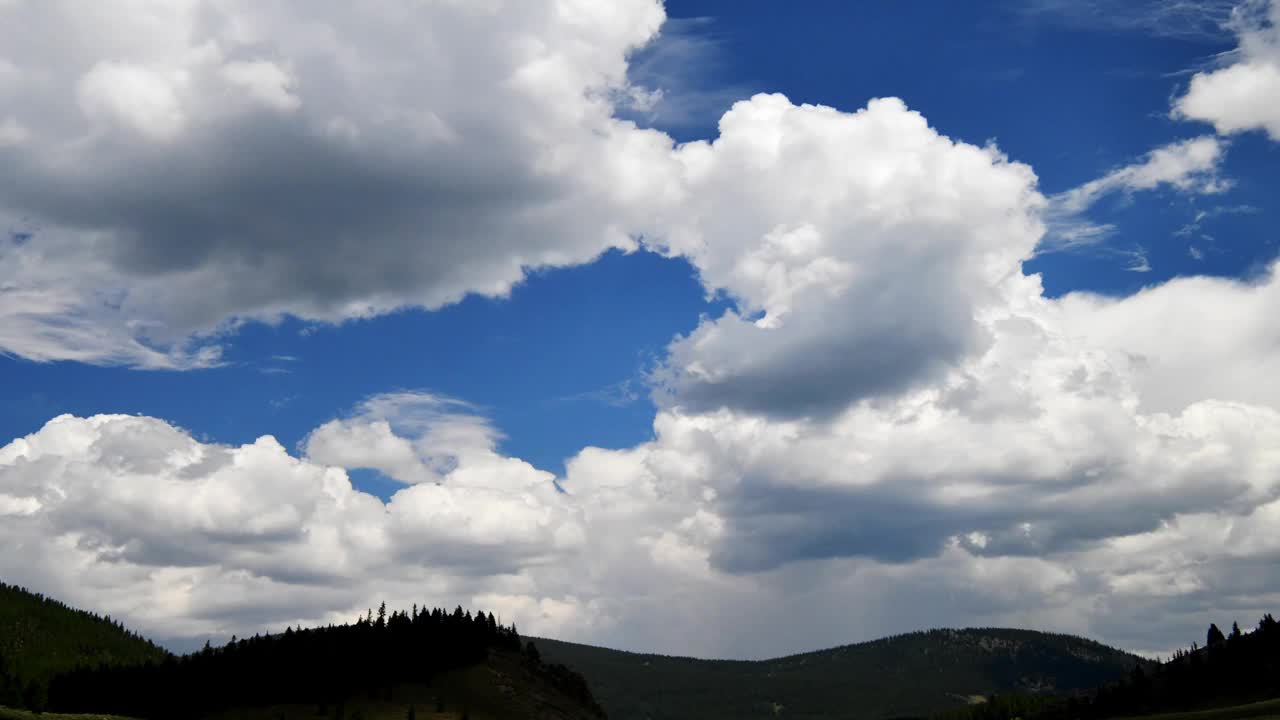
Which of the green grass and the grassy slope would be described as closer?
the grassy slope

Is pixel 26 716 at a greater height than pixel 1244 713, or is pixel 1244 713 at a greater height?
pixel 26 716

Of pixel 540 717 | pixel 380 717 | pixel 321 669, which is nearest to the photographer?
pixel 380 717

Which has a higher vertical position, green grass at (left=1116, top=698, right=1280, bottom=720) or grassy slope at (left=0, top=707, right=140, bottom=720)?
A: grassy slope at (left=0, top=707, right=140, bottom=720)

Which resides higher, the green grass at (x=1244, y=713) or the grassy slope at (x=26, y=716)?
the grassy slope at (x=26, y=716)

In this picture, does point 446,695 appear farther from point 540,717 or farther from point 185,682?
point 185,682

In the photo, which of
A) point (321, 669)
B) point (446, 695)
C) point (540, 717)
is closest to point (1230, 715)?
point (540, 717)

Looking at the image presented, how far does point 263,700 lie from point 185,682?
54.9ft

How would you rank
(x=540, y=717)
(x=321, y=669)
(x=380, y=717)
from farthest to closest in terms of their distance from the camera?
(x=321, y=669) < (x=540, y=717) < (x=380, y=717)

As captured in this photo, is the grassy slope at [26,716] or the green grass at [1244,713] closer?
the grassy slope at [26,716]

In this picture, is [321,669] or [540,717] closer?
[540,717]

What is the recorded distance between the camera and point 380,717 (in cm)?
17400

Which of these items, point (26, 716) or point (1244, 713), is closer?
point (26, 716)

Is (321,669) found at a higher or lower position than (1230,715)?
higher

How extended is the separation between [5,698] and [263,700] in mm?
43854
